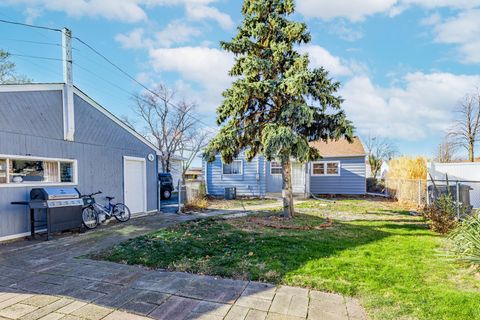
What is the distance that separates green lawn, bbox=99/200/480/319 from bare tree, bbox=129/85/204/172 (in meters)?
19.2

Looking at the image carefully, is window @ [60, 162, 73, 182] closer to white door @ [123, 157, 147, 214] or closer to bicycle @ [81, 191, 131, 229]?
bicycle @ [81, 191, 131, 229]

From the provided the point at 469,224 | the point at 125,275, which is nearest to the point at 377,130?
the point at 469,224

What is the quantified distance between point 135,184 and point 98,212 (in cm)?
204

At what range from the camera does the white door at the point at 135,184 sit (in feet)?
31.1

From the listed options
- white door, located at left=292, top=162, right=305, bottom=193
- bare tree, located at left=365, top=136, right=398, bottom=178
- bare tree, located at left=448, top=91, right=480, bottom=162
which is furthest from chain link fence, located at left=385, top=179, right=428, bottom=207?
bare tree, located at left=365, top=136, right=398, bottom=178

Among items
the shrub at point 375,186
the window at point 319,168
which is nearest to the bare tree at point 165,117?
the window at point 319,168

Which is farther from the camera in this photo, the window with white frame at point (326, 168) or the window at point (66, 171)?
the window with white frame at point (326, 168)

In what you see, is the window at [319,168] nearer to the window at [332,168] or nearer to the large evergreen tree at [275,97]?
the window at [332,168]

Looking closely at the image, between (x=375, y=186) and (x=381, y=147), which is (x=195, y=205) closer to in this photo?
(x=375, y=186)

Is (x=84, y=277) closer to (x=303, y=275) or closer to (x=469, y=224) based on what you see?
(x=303, y=275)

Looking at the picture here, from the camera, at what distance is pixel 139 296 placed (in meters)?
3.24

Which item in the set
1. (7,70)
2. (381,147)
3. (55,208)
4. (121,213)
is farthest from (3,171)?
(381,147)

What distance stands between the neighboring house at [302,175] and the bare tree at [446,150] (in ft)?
50.2

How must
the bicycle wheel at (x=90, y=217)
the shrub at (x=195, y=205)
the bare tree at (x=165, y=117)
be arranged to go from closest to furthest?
the bicycle wheel at (x=90, y=217) < the shrub at (x=195, y=205) < the bare tree at (x=165, y=117)
